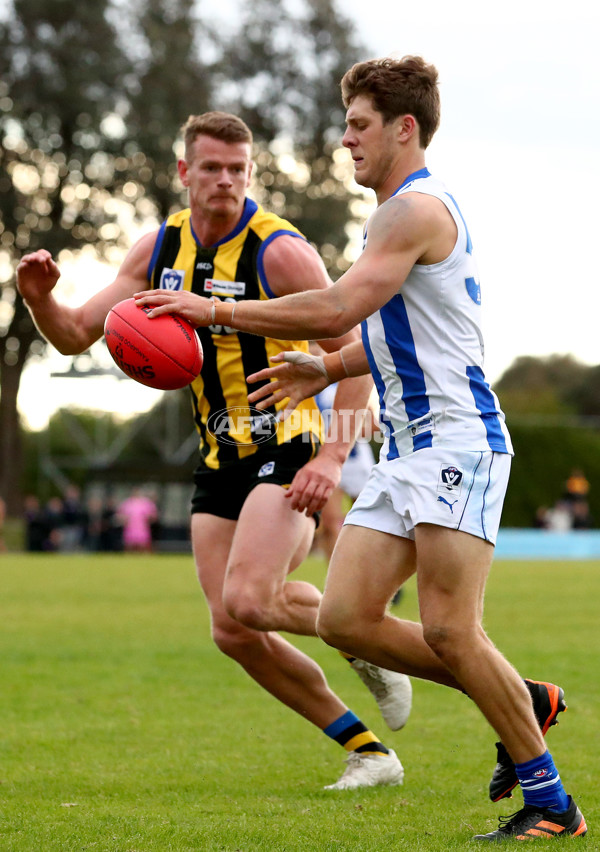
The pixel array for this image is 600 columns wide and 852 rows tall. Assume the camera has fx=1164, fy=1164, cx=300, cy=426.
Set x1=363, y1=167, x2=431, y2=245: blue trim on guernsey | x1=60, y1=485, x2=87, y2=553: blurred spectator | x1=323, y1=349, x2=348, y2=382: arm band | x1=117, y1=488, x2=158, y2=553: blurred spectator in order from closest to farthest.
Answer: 1. x1=363, y1=167, x2=431, y2=245: blue trim on guernsey
2. x1=323, y1=349, x2=348, y2=382: arm band
3. x1=117, y1=488, x2=158, y2=553: blurred spectator
4. x1=60, y1=485, x2=87, y2=553: blurred spectator

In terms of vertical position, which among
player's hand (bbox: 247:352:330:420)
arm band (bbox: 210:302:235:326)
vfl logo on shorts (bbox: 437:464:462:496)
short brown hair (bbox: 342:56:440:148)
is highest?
short brown hair (bbox: 342:56:440:148)

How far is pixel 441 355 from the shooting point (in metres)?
4.21

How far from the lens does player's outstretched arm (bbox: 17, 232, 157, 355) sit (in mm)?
5293

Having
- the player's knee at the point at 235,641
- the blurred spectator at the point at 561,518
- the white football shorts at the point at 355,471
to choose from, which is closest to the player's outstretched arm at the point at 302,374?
the player's knee at the point at 235,641

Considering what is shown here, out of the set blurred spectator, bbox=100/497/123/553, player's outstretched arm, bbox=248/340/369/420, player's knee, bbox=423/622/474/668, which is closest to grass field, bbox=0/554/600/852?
player's knee, bbox=423/622/474/668

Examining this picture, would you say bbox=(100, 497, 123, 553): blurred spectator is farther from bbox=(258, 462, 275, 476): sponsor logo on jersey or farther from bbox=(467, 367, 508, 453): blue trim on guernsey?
bbox=(467, 367, 508, 453): blue trim on guernsey

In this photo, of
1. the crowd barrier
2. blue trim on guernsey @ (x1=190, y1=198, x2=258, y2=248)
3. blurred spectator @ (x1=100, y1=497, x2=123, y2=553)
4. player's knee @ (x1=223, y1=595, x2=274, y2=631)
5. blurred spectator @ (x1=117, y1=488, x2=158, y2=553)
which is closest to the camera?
player's knee @ (x1=223, y1=595, x2=274, y2=631)

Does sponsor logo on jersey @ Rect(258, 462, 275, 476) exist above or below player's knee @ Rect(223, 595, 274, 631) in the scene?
above

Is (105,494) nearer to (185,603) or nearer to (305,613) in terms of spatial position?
(185,603)

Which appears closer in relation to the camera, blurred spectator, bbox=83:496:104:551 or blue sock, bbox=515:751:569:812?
blue sock, bbox=515:751:569:812

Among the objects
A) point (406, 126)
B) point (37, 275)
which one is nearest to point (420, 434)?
point (406, 126)

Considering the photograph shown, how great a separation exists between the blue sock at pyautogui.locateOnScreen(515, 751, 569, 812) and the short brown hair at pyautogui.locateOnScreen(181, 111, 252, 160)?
A: 3196mm

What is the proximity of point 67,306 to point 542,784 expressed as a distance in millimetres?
3140

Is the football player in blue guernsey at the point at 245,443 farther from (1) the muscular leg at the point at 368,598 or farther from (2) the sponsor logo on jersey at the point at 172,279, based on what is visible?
(1) the muscular leg at the point at 368,598
